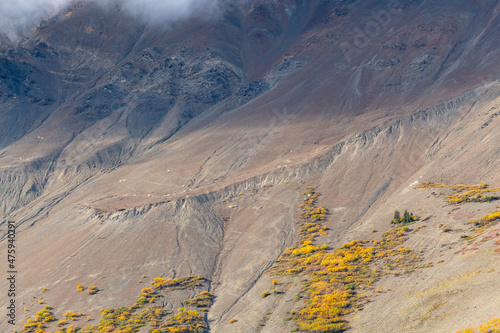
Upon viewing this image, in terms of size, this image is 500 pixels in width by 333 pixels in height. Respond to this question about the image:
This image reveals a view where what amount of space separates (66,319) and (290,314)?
18.3 metres

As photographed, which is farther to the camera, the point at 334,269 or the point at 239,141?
the point at 239,141

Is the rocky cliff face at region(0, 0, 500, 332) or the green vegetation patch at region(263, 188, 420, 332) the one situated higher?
the rocky cliff face at region(0, 0, 500, 332)

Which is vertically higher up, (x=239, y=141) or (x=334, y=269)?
(x=239, y=141)

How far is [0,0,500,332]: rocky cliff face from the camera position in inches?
1804

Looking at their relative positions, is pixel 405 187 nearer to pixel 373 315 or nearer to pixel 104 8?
pixel 373 315

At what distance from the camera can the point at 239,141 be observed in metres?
76.5

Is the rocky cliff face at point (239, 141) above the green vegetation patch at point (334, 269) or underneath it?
above

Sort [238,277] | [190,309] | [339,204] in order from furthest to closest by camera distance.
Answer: [339,204], [238,277], [190,309]

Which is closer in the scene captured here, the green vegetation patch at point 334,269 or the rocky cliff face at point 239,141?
the green vegetation patch at point 334,269

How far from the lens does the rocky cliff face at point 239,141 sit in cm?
4581

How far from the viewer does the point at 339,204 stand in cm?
5544

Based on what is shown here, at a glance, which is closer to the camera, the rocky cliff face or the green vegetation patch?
the green vegetation patch

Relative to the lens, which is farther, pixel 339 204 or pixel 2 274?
pixel 339 204

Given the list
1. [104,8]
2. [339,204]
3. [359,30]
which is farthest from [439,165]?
[104,8]
